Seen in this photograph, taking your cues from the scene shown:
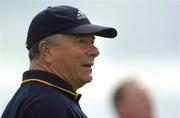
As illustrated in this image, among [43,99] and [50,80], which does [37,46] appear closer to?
[50,80]

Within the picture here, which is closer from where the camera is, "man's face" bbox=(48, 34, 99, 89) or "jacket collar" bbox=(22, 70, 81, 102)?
"jacket collar" bbox=(22, 70, 81, 102)

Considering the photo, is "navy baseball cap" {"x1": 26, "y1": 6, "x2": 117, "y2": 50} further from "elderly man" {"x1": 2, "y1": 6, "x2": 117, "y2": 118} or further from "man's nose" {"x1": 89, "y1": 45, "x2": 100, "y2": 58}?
"man's nose" {"x1": 89, "y1": 45, "x2": 100, "y2": 58}

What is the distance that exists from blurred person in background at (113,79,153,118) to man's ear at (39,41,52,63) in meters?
3.00

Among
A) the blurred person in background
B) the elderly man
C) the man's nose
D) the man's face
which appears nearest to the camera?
the blurred person in background

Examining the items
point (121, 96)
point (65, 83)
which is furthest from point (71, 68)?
point (121, 96)

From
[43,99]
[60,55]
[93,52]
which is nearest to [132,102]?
[43,99]

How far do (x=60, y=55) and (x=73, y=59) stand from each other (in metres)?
0.14

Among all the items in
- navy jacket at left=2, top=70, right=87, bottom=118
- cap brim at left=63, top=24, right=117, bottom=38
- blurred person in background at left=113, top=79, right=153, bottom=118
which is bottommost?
navy jacket at left=2, top=70, right=87, bottom=118

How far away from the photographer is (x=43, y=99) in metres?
4.08

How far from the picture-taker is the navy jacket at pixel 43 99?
4020mm

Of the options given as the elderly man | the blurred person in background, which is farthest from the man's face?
the blurred person in background

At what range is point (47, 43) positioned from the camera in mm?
4746

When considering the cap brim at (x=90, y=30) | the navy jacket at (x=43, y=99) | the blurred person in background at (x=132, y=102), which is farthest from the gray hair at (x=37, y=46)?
the blurred person in background at (x=132, y=102)

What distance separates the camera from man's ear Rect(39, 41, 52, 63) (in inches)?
185
